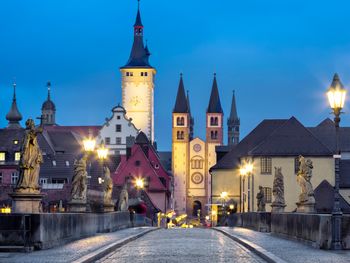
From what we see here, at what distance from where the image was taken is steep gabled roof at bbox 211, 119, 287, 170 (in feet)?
330

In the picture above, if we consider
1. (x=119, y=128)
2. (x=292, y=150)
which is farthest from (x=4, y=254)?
(x=119, y=128)

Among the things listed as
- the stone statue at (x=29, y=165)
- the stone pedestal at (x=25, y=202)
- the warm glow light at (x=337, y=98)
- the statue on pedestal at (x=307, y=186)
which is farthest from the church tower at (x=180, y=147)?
the warm glow light at (x=337, y=98)

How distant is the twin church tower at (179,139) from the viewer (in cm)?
17350

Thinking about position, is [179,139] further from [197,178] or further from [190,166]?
[197,178]

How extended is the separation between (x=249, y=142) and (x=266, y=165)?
496 inches

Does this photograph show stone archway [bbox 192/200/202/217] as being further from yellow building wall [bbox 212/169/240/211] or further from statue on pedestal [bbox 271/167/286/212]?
statue on pedestal [bbox 271/167/286/212]

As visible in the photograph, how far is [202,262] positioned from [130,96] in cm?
15729

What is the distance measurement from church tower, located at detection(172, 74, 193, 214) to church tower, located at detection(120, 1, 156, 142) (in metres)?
7.46

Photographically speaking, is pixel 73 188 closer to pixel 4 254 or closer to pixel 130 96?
pixel 4 254

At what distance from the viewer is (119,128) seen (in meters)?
147

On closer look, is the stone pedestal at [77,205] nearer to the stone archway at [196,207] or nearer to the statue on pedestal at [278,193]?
the statue on pedestal at [278,193]

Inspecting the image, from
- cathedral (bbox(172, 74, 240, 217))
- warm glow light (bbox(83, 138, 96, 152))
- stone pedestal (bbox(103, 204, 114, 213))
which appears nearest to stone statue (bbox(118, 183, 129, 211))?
stone pedestal (bbox(103, 204, 114, 213))

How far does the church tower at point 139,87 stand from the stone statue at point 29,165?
5663 inches

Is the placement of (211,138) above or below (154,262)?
above
